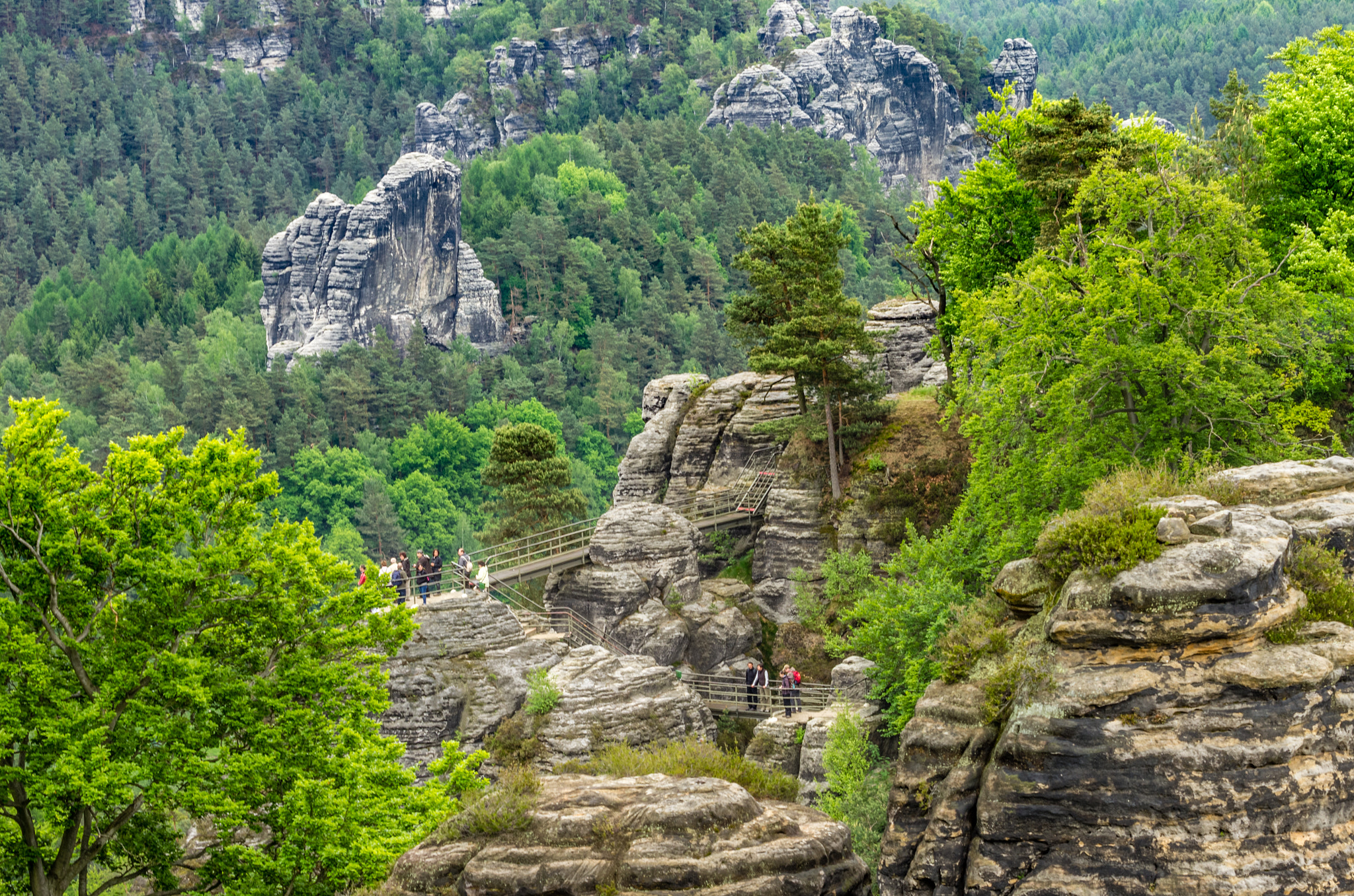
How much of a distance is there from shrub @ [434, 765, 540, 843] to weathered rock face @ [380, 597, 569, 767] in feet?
57.8

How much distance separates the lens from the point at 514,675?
32844 mm

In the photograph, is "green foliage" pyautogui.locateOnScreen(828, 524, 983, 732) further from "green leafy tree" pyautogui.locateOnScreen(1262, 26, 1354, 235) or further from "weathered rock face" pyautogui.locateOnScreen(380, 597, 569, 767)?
"green leafy tree" pyautogui.locateOnScreen(1262, 26, 1354, 235)

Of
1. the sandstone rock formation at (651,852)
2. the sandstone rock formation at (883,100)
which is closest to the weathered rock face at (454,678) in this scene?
the sandstone rock formation at (651,852)

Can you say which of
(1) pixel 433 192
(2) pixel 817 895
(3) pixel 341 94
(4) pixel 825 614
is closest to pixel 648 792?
(2) pixel 817 895

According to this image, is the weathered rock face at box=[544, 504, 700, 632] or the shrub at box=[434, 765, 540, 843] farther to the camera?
the weathered rock face at box=[544, 504, 700, 632]

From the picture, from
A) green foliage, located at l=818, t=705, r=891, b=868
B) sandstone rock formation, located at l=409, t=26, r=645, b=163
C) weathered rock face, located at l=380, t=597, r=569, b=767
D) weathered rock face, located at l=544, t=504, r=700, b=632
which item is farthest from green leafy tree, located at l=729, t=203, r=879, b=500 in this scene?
sandstone rock formation, located at l=409, t=26, r=645, b=163

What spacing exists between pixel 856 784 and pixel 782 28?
514ft

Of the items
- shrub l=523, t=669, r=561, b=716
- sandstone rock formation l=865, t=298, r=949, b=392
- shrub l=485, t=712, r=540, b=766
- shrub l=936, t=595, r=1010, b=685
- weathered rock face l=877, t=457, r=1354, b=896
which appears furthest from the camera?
sandstone rock formation l=865, t=298, r=949, b=392

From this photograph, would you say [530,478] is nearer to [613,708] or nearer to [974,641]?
[613,708]

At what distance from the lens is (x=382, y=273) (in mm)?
104125

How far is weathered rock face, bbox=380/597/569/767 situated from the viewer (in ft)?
105

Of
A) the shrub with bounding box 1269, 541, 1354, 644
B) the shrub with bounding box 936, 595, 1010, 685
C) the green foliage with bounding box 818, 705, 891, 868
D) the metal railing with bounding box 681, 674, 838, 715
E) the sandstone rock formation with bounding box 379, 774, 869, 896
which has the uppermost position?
the shrub with bounding box 1269, 541, 1354, 644

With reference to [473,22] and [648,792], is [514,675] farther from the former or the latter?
[473,22]

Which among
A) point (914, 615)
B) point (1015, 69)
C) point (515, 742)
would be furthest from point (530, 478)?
point (1015, 69)
